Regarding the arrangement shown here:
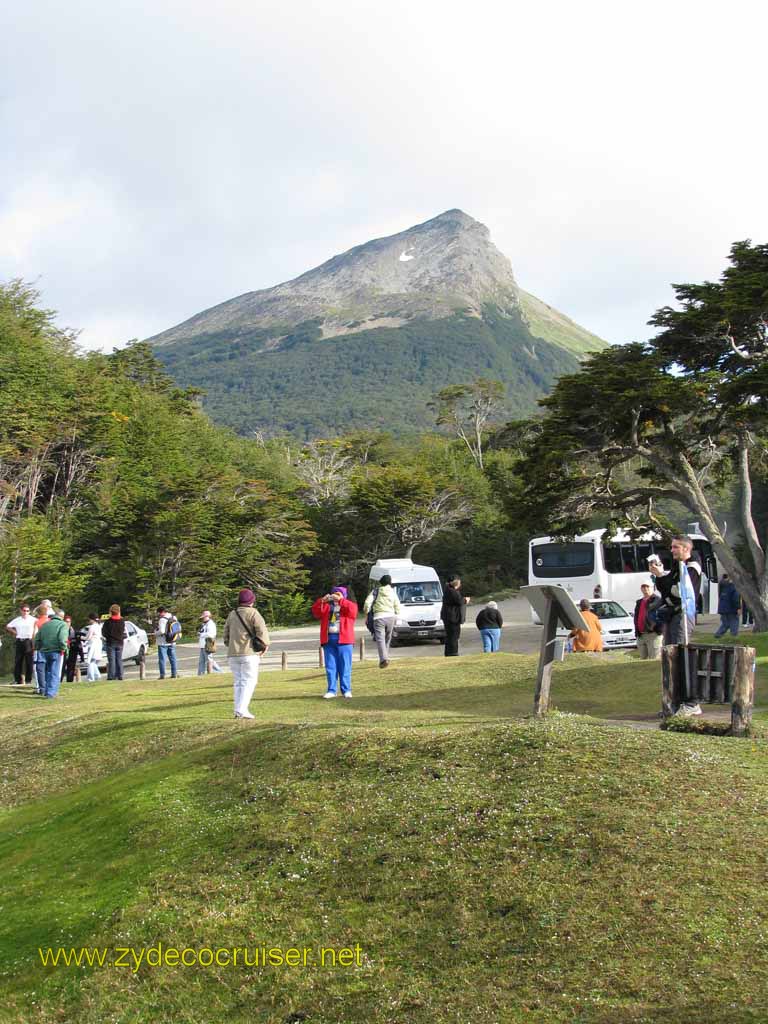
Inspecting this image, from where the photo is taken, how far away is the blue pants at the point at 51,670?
64.8ft

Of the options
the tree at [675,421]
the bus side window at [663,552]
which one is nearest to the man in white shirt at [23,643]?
the tree at [675,421]

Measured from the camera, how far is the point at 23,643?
23625 millimetres

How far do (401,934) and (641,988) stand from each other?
1511 millimetres

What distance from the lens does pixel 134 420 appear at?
5609 cm

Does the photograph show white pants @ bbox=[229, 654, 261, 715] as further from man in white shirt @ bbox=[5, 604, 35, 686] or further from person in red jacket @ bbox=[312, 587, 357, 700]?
man in white shirt @ bbox=[5, 604, 35, 686]

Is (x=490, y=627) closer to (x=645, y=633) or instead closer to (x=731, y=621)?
(x=645, y=633)

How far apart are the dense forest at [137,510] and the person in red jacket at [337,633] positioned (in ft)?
96.5

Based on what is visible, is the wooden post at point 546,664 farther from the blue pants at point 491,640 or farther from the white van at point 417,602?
the white van at point 417,602

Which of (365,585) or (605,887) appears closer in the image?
(605,887)

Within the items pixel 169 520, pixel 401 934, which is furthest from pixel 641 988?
pixel 169 520

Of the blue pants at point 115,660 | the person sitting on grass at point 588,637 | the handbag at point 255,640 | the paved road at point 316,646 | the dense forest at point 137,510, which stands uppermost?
the dense forest at point 137,510

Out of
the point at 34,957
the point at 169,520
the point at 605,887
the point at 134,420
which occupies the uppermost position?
the point at 134,420

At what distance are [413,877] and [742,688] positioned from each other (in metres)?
4.02

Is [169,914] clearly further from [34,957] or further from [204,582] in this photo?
[204,582]
